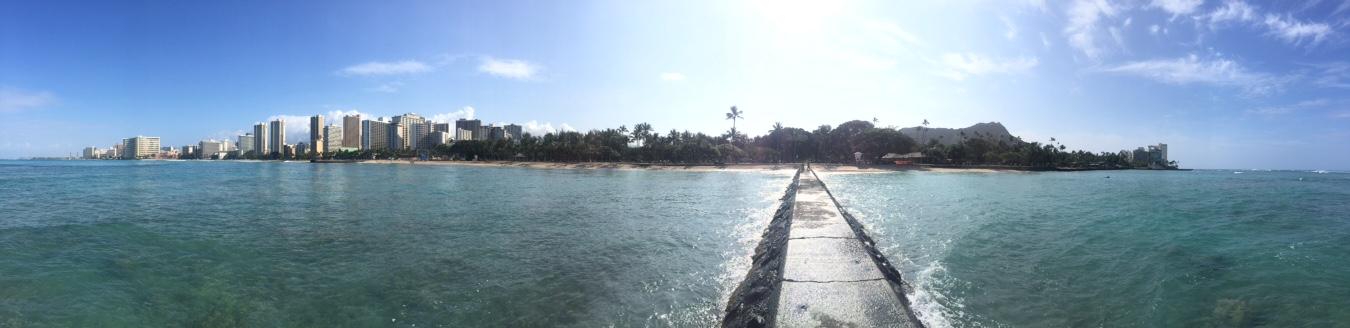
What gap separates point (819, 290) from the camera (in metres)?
6.59

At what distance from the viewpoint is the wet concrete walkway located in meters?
5.49

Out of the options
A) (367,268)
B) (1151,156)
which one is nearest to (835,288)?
(367,268)

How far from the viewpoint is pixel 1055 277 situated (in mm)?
9109

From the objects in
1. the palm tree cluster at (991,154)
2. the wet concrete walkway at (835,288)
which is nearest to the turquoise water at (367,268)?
the wet concrete walkway at (835,288)

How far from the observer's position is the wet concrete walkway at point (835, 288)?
18.0ft

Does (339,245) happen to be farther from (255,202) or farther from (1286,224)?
(1286,224)

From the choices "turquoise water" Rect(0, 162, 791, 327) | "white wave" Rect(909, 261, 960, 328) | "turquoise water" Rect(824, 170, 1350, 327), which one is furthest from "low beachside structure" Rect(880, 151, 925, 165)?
"white wave" Rect(909, 261, 960, 328)

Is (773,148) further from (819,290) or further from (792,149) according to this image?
(819,290)

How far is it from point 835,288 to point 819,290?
22 centimetres

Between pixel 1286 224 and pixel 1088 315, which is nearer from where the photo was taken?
pixel 1088 315

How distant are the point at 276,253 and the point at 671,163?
84158mm

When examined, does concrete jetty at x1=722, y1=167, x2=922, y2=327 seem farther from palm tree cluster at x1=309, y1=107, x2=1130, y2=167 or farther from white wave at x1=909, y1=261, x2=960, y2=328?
palm tree cluster at x1=309, y1=107, x2=1130, y2=167

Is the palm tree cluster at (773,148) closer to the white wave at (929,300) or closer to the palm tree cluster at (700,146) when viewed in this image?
the palm tree cluster at (700,146)

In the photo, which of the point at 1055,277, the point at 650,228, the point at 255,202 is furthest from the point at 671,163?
the point at 1055,277
